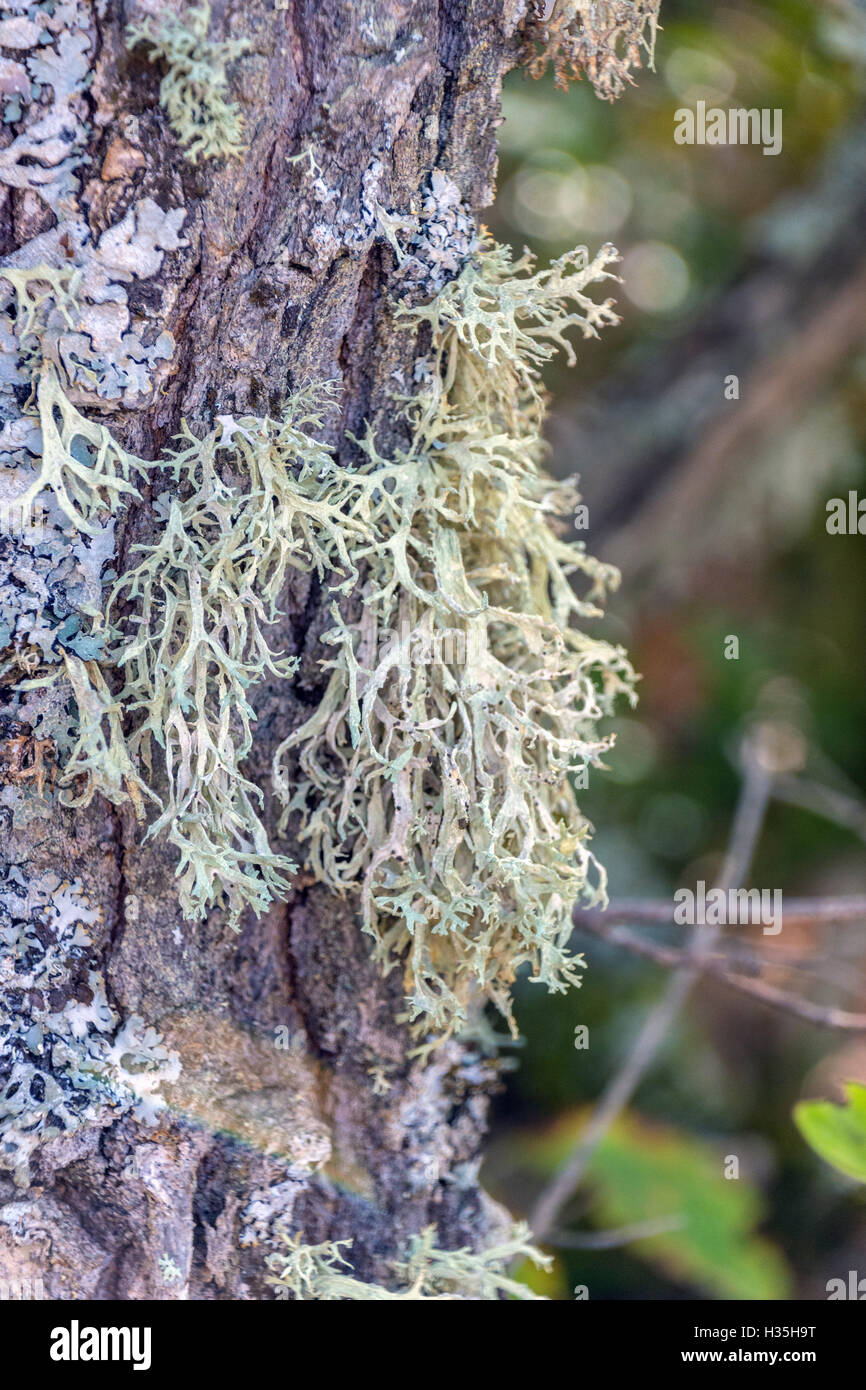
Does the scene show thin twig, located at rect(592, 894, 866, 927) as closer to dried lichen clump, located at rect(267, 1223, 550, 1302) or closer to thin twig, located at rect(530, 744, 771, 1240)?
thin twig, located at rect(530, 744, 771, 1240)

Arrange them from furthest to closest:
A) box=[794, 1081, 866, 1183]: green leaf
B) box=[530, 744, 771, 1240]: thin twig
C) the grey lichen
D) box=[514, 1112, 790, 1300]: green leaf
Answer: box=[514, 1112, 790, 1300]: green leaf, box=[530, 744, 771, 1240]: thin twig, box=[794, 1081, 866, 1183]: green leaf, the grey lichen

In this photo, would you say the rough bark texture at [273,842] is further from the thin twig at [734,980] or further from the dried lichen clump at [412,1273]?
the thin twig at [734,980]

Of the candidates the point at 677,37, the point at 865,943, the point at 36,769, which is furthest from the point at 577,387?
the point at 36,769

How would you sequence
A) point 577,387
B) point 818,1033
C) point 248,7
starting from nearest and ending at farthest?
point 248,7 → point 577,387 → point 818,1033

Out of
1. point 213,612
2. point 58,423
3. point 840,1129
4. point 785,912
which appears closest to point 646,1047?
point 785,912

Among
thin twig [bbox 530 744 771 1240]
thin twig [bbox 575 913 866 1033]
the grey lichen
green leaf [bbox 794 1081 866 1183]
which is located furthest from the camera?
thin twig [bbox 530 744 771 1240]

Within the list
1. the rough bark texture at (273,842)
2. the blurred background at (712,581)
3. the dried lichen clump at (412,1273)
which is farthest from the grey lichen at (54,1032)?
the blurred background at (712,581)

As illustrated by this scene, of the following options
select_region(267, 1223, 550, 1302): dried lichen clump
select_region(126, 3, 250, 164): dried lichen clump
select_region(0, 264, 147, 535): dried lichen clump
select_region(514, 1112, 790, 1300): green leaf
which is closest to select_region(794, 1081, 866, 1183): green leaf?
select_region(267, 1223, 550, 1302): dried lichen clump

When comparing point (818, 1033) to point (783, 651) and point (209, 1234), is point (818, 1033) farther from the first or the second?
point (209, 1234)
